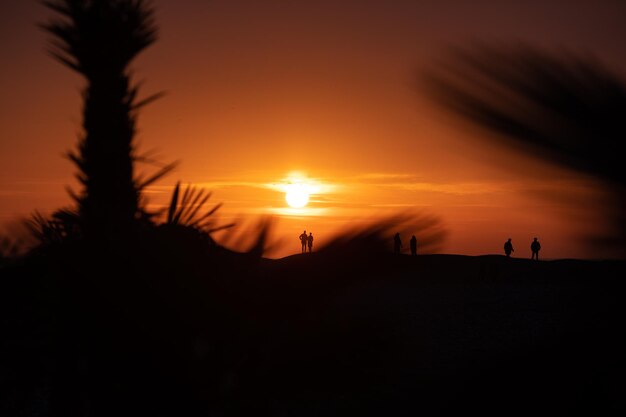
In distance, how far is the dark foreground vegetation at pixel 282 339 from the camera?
83 centimetres

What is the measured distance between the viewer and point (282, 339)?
1350 mm

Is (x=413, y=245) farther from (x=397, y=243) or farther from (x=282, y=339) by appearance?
(x=282, y=339)

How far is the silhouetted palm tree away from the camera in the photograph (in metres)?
1.88

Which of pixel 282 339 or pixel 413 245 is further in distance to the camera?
pixel 282 339

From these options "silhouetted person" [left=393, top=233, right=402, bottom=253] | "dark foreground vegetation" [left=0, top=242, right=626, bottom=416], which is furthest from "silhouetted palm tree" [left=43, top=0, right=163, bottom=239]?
"silhouetted person" [left=393, top=233, right=402, bottom=253]

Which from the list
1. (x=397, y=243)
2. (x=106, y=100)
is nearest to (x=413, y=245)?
(x=397, y=243)

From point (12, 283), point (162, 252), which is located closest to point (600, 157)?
point (162, 252)

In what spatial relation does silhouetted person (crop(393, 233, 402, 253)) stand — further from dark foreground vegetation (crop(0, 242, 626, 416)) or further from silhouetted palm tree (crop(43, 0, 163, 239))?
silhouetted palm tree (crop(43, 0, 163, 239))

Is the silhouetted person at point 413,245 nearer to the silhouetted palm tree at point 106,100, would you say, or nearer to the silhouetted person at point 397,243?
the silhouetted person at point 397,243

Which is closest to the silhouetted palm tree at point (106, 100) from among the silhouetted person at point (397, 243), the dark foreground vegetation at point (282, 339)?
the dark foreground vegetation at point (282, 339)

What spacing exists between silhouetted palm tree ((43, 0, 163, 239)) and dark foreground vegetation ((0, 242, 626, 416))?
0.24 metres

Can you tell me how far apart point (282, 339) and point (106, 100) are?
1.12m

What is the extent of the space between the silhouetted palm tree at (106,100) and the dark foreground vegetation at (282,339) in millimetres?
236

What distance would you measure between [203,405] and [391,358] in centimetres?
48
